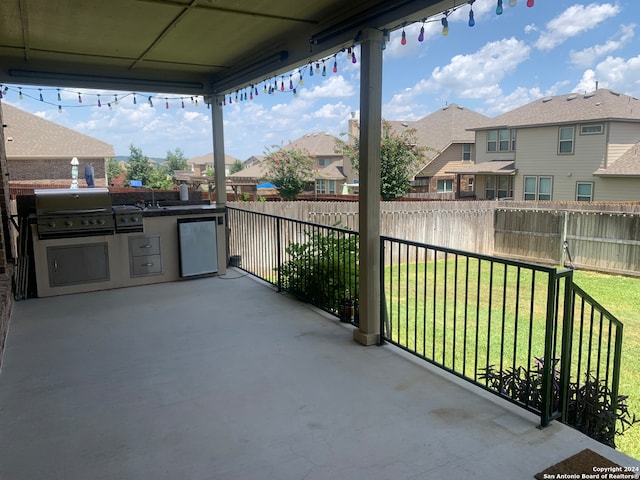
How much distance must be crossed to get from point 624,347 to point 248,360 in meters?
4.31

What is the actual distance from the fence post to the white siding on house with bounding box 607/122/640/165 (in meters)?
13.6

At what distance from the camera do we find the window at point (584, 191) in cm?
1395

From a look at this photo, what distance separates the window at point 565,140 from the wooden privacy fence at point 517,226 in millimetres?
4890

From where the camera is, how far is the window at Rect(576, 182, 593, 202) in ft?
45.8

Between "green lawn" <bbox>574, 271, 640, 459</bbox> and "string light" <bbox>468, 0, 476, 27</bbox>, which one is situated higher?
"string light" <bbox>468, 0, 476, 27</bbox>

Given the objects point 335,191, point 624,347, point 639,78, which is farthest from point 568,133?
point 335,191

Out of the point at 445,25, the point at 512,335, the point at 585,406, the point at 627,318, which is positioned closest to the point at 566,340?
the point at 585,406

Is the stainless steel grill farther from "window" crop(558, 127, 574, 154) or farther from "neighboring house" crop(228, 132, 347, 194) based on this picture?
"neighboring house" crop(228, 132, 347, 194)

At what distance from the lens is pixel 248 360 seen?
10.8 feet

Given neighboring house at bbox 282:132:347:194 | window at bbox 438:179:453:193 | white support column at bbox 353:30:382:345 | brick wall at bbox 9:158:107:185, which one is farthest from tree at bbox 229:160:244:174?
white support column at bbox 353:30:382:345

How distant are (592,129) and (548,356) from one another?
1413 cm

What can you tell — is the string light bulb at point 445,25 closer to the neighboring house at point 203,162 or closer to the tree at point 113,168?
the tree at point 113,168

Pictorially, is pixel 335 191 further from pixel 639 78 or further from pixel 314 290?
pixel 314 290

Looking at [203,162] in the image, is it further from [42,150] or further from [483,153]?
[483,153]
